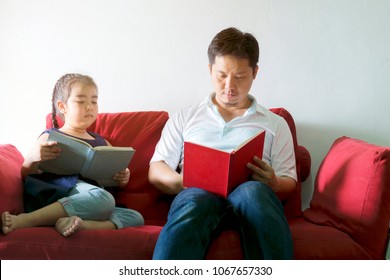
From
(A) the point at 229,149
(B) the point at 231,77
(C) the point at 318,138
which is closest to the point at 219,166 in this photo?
(A) the point at 229,149

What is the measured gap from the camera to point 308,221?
1.74 metres

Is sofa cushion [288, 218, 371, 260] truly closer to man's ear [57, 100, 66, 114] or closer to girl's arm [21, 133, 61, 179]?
girl's arm [21, 133, 61, 179]

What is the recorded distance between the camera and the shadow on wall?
2.16 meters

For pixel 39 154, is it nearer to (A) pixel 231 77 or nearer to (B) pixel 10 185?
(B) pixel 10 185

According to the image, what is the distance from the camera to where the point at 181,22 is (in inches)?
88.1

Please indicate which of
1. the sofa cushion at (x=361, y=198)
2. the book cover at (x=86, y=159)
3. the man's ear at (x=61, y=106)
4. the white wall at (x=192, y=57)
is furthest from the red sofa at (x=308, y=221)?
the white wall at (x=192, y=57)

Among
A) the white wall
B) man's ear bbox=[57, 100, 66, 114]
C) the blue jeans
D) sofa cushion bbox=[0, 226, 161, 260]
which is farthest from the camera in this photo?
the white wall

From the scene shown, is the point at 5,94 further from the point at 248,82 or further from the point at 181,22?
the point at 248,82

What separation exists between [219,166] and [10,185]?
72 centimetres

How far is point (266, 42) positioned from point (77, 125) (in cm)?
98

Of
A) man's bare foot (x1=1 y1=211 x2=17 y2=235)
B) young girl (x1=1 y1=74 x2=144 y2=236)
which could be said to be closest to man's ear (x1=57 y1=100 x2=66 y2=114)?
young girl (x1=1 y1=74 x2=144 y2=236)

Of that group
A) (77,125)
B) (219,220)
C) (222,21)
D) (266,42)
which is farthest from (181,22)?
(219,220)

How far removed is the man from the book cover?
0.17 meters
